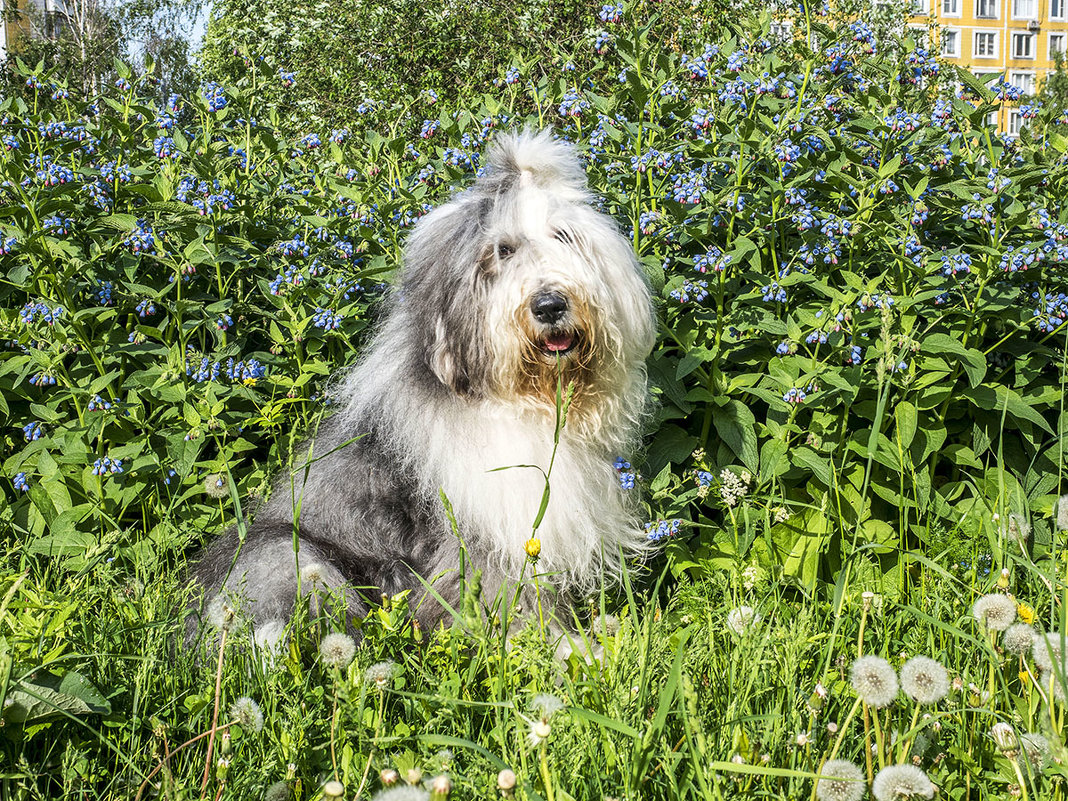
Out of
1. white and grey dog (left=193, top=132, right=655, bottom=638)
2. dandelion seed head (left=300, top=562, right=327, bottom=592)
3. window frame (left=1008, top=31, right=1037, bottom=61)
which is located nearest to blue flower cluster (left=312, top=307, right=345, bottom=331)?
white and grey dog (left=193, top=132, right=655, bottom=638)

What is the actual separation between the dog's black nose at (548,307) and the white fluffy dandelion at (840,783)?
1589 mm

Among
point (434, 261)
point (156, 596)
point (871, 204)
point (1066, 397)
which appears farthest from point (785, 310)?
point (156, 596)

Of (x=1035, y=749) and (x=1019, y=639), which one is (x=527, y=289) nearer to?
(x=1019, y=639)

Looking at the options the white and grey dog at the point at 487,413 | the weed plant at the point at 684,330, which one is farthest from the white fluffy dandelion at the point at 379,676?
the white and grey dog at the point at 487,413

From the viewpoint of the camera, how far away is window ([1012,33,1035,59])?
5262 cm

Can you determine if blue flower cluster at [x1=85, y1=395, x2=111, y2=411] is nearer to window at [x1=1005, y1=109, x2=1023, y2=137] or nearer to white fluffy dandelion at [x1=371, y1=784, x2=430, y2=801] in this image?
white fluffy dandelion at [x1=371, y1=784, x2=430, y2=801]

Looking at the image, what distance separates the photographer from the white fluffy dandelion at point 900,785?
4.78 feet

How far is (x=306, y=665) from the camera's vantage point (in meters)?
2.64

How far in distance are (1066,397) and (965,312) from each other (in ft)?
2.28

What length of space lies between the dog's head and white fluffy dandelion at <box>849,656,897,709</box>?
1.39m

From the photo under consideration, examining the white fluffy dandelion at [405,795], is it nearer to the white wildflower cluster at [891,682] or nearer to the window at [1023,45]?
the white wildflower cluster at [891,682]

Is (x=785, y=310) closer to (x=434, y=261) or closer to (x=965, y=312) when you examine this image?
(x=965, y=312)

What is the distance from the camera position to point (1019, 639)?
5.83 feet

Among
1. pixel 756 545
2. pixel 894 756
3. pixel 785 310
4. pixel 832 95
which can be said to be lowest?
pixel 756 545
